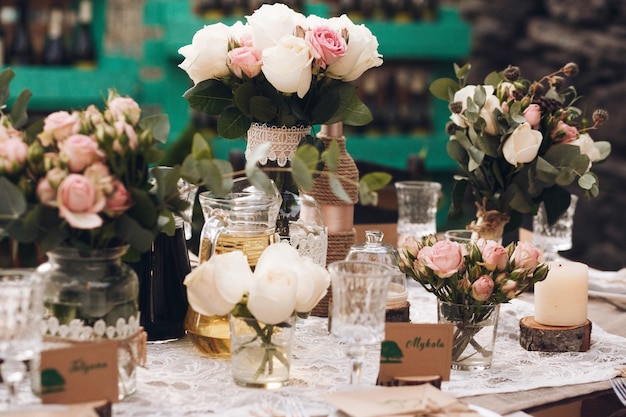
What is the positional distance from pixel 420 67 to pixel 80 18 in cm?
172

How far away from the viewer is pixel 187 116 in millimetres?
4324

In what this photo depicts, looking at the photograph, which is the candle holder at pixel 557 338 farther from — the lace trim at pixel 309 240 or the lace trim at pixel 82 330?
the lace trim at pixel 82 330

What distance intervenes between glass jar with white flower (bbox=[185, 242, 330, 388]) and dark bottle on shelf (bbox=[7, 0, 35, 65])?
3.29 meters

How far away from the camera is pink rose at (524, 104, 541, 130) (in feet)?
5.26

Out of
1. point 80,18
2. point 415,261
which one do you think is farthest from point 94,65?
point 415,261

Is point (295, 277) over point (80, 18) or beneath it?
beneath

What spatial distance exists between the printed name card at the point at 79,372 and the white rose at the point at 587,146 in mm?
930

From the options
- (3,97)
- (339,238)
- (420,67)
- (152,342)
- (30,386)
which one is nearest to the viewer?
(30,386)

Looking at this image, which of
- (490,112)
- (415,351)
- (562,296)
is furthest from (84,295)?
(490,112)

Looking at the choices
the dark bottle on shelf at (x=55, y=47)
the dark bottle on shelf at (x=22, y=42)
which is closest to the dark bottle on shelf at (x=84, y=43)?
the dark bottle on shelf at (x=55, y=47)

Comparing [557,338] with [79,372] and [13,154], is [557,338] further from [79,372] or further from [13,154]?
[13,154]

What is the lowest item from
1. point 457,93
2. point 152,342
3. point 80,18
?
point 152,342

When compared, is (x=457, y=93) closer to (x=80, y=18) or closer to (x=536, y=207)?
(x=536, y=207)

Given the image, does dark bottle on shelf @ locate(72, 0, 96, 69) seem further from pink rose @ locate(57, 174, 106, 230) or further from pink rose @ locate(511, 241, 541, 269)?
pink rose @ locate(57, 174, 106, 230)
